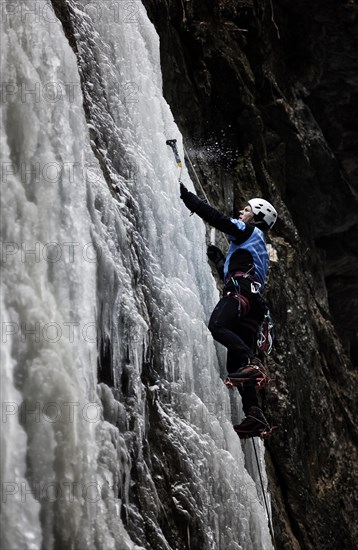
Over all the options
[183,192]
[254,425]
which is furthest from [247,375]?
[183,192]

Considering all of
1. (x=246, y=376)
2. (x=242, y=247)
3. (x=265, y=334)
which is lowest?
(x=246, y=376)

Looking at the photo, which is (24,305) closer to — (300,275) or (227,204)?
(227,204)

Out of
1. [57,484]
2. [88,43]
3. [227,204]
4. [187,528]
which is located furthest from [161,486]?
[227,204]

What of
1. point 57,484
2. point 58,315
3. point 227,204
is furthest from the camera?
point 227,204

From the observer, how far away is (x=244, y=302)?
6164 mm

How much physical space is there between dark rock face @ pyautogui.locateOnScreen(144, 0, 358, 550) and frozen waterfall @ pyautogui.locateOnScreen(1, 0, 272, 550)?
6.25 feet

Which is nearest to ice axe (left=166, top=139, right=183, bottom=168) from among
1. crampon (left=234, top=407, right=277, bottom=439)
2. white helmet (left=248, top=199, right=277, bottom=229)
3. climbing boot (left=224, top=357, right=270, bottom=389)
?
white helmet (left=248, top=199, right=277, bottom=229)

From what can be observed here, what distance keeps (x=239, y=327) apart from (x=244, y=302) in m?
0.33

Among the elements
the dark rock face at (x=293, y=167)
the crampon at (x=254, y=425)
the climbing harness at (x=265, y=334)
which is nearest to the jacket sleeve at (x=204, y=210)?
the climbing harness at (x=265, y=334)

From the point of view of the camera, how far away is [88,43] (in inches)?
236

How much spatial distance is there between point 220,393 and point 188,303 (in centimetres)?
73

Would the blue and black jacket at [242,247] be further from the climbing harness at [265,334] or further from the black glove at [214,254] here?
the black glove at [214,254]

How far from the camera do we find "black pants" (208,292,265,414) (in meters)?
5.95

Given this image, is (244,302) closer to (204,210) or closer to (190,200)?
Result: (204,210)
